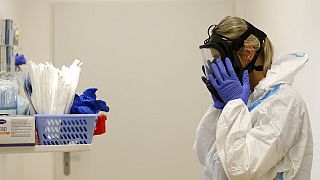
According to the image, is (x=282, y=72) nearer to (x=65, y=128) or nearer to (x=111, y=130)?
(x=65, y=128)

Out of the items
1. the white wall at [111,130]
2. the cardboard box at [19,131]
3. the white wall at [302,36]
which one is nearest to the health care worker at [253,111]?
the white wall at [302,36]

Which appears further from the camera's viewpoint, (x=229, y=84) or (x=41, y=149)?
(x=229, y=84)

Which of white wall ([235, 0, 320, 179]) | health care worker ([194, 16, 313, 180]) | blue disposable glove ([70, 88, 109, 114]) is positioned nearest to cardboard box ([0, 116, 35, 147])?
blue disposable glove ([70, 88, 109, 114])

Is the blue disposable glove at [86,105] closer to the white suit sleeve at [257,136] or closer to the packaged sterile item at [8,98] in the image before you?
the packaged sterile item at [8,98]

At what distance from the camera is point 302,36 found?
2156mm

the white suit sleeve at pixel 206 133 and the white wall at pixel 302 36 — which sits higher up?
the white wall at pixel 302 36

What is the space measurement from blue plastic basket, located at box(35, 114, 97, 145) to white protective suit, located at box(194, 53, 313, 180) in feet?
1.40

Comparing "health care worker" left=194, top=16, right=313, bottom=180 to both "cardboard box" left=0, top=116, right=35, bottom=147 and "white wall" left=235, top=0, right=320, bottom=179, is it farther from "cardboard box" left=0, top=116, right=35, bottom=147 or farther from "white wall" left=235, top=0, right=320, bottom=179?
"cardboard box" left=0, top=116, right=35, bottom=147

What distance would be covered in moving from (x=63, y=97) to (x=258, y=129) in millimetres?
616

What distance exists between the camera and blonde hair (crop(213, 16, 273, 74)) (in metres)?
1.71

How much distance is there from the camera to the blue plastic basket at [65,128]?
140 centimetres

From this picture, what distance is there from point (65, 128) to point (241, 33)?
71 cm

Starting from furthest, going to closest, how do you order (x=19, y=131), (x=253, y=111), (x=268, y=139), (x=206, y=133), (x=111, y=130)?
(x=111, y=130), (x=206, y=133), (x=253, y=111), (x=268, y=139), (x=19, y=131)

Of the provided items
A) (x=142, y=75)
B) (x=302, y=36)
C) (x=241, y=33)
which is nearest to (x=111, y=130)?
(x=142, y=75)
